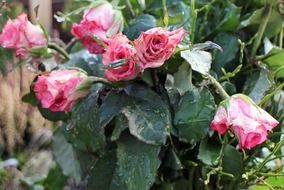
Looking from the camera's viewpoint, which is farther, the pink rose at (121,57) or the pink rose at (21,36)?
the pink rose at (21,36)

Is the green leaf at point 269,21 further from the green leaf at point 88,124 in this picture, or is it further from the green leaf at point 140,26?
the green leaf at point 88,124

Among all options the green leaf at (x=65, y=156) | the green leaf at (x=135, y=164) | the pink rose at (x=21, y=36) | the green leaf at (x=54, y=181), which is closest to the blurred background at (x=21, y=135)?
the green leaf at (x=54, y=181)

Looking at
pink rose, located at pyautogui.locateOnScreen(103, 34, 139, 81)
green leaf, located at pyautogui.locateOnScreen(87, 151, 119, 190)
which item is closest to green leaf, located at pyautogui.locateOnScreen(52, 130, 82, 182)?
green leaf, located at pyautogui.locateOnScreen(87, 151, 119, 190)

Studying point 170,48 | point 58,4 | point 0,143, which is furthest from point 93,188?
point 58,4

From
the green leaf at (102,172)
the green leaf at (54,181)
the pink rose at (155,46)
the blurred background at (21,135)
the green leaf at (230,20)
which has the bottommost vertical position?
the blurred background at (21,135)

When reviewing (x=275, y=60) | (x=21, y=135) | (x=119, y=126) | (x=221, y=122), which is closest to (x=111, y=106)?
(x=119, y=126)

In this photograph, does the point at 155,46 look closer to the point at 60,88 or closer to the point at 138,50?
the point at 138,50

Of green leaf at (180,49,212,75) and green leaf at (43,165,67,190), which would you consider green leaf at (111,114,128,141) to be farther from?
green leaf at (43,165,67,190)

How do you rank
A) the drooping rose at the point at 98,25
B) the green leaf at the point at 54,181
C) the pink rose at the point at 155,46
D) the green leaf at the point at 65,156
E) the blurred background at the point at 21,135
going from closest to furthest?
1. the pink rose at the point at 155,46
2. the drooping rose at the point at 98,25
3. the green leaf at the point at 65,156
4. the green leaf at the point at 54,181
5. the blurred background at the point at 21,135
